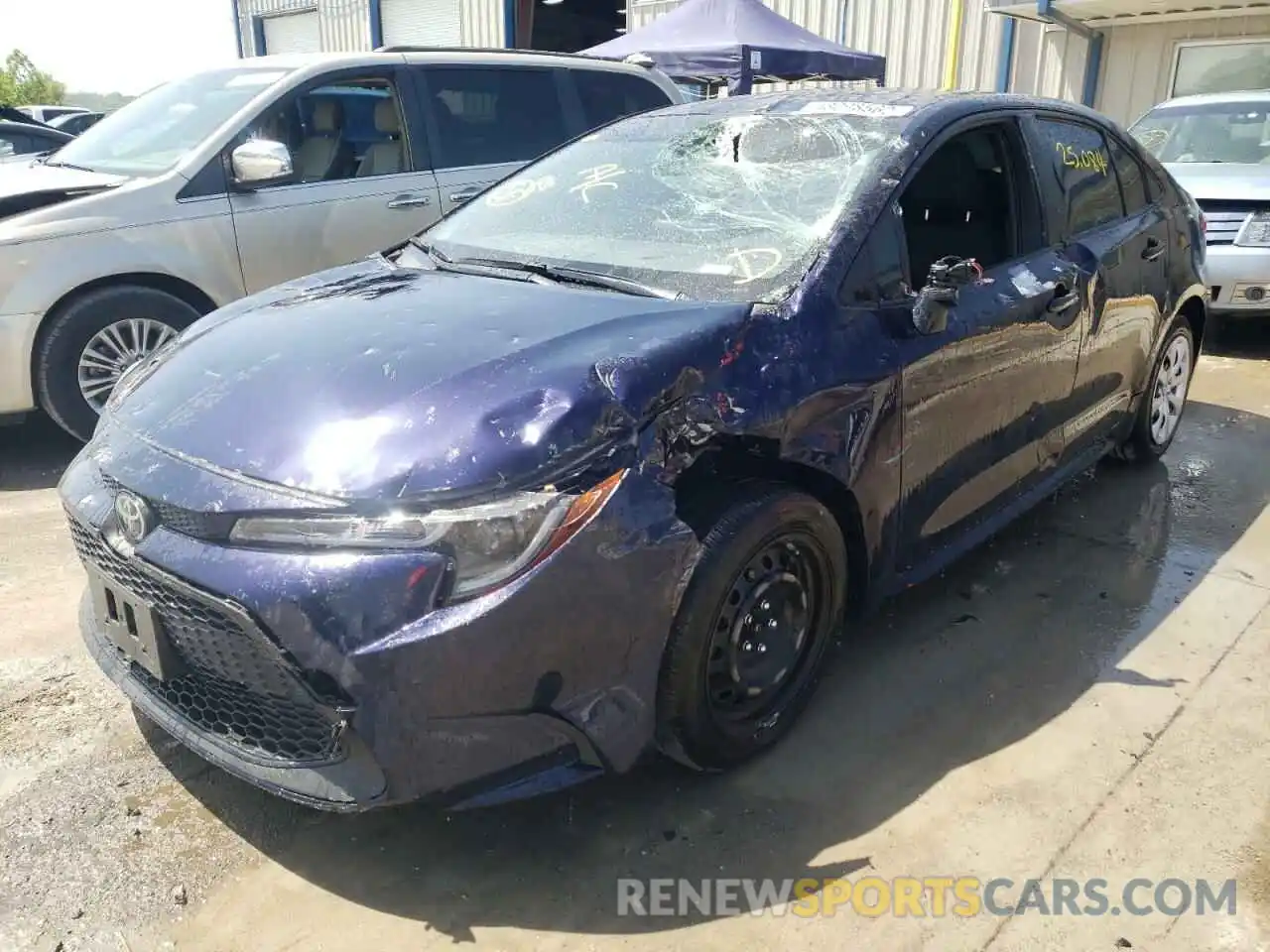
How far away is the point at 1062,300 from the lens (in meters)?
3.45

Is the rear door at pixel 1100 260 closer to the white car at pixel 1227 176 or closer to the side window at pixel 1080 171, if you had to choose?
the side window at pixel 1080 171

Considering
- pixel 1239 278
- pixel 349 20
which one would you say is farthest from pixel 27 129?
pixel 349 20

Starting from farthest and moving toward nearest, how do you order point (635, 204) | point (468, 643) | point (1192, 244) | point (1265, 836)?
point (1192, 244)
point (635, 204)
point (1265, 836)
point (468, 643)

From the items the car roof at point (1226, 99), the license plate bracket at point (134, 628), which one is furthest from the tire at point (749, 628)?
the car roof at point (1226, 99)

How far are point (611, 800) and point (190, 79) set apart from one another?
5.04 metres

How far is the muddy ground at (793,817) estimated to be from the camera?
213cm

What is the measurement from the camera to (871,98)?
10.5 ft

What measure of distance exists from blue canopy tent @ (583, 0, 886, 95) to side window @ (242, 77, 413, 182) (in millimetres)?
6338

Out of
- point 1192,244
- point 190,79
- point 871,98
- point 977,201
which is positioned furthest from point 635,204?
point 190,79

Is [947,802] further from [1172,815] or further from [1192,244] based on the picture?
[1192,244]

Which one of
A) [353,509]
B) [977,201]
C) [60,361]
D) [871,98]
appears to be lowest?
[60,361]

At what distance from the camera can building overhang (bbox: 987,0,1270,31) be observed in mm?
10672

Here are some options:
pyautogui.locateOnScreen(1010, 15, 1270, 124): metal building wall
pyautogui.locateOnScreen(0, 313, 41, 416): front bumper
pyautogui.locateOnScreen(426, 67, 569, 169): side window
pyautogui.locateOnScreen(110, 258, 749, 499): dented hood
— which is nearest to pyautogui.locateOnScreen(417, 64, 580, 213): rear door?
pyautogui.locateOnScreen(426, 67, 569, 169): side window

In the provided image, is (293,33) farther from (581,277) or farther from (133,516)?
(133,516)
